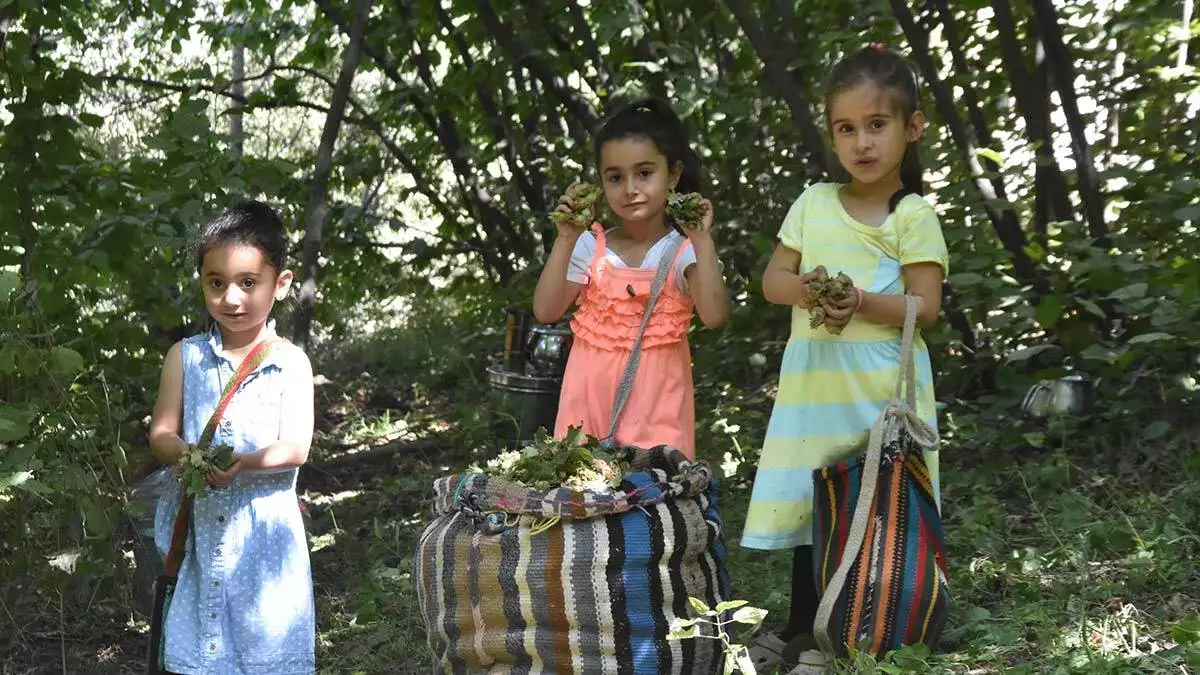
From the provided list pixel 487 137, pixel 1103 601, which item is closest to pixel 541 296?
pixel 1103 601

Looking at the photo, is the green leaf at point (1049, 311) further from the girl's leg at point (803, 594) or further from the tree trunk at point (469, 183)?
the tree trunk at point (469, 183)

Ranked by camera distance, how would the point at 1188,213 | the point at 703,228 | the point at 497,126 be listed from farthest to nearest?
the point at 497,126
the point at 1188,213
the point at 703,228

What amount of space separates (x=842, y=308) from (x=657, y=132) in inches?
26.6

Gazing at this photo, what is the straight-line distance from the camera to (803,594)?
3170mm

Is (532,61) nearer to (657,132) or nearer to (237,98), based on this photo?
(237,98)

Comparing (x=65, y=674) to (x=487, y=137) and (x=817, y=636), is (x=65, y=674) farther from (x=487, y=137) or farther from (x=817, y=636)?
(x=487, y=137)

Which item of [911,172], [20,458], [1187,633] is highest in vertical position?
[911,172]

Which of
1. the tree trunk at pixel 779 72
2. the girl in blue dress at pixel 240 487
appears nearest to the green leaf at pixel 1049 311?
the tree trunk at pixel 779 72

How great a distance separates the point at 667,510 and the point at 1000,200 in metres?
1.88

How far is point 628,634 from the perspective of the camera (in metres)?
2.73

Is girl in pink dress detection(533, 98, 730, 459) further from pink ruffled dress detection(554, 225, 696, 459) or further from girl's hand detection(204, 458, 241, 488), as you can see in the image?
girl's hand detection(204, 458, 241, 488)

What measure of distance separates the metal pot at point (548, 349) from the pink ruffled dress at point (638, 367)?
2.22m

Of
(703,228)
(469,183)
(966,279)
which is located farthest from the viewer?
(469,183)

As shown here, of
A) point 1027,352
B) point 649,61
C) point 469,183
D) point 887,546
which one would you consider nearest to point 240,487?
point 887,546
